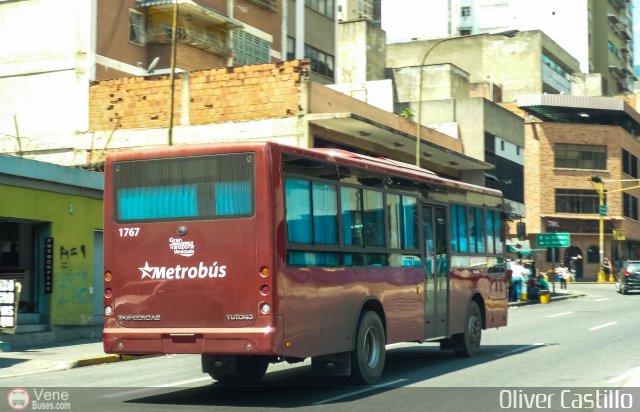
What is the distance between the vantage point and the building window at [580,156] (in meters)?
82.6

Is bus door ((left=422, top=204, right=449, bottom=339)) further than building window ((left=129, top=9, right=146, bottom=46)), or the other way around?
building window ((left=129, top=9, right=146, bottom=46))

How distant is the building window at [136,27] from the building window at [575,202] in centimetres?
4995

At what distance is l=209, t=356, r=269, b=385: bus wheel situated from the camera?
13773mm

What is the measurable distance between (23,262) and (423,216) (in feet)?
35.8

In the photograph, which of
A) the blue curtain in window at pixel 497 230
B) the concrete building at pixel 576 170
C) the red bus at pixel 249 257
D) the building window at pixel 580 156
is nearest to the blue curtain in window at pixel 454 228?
the blue curtain in window at pixel 497 230

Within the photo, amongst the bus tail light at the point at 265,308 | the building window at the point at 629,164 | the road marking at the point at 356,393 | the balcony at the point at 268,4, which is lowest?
the road marking at the point at 356,393

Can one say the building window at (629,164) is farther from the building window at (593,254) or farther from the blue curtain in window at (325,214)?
the blue curtain in window at (325,214)

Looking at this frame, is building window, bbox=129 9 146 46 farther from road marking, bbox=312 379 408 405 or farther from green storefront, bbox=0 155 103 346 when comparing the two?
road marking, bbox=312 379 408 405

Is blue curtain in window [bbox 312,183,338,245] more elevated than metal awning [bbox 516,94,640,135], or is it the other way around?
metal awning [bbox 516,94,640,135]

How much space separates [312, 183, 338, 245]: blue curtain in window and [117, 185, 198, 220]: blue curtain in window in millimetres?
1488

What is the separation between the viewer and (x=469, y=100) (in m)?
56.0

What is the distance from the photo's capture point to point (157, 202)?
12266 mm

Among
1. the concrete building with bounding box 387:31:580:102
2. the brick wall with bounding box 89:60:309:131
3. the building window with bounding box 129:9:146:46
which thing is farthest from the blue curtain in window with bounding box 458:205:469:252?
the concrete building with bounding box 387:31:580:102

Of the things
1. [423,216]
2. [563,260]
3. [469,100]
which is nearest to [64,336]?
[423,216]
